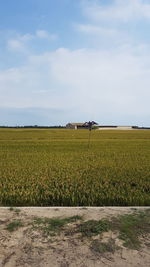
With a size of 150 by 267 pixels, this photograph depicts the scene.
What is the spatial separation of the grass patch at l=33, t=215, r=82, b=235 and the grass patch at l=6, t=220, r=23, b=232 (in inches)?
10.8

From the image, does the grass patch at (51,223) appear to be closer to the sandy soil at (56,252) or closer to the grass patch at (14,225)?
the sandy soil at (56,252)

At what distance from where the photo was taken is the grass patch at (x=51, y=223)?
12.6ft

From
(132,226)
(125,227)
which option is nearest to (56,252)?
(125,227)

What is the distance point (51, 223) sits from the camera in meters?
4.09

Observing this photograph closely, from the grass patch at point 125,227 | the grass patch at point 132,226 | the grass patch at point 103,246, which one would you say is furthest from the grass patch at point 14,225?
the grass patch at point 132,226

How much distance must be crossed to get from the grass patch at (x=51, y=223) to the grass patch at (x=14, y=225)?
0.27m

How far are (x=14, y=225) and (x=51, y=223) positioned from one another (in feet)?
2.15

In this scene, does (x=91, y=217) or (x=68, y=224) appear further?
(x=91, y=217)

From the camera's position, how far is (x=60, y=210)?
15.8 feet

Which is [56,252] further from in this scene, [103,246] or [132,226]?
[132,226]

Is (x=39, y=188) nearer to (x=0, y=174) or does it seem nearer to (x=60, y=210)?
(x=60, y=210)

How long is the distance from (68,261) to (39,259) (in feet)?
1.30

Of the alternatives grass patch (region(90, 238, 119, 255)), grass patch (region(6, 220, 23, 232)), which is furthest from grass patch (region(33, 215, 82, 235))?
grass patch (region(90, 238, 119, 255))

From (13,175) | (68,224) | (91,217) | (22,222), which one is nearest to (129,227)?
(91,217)
